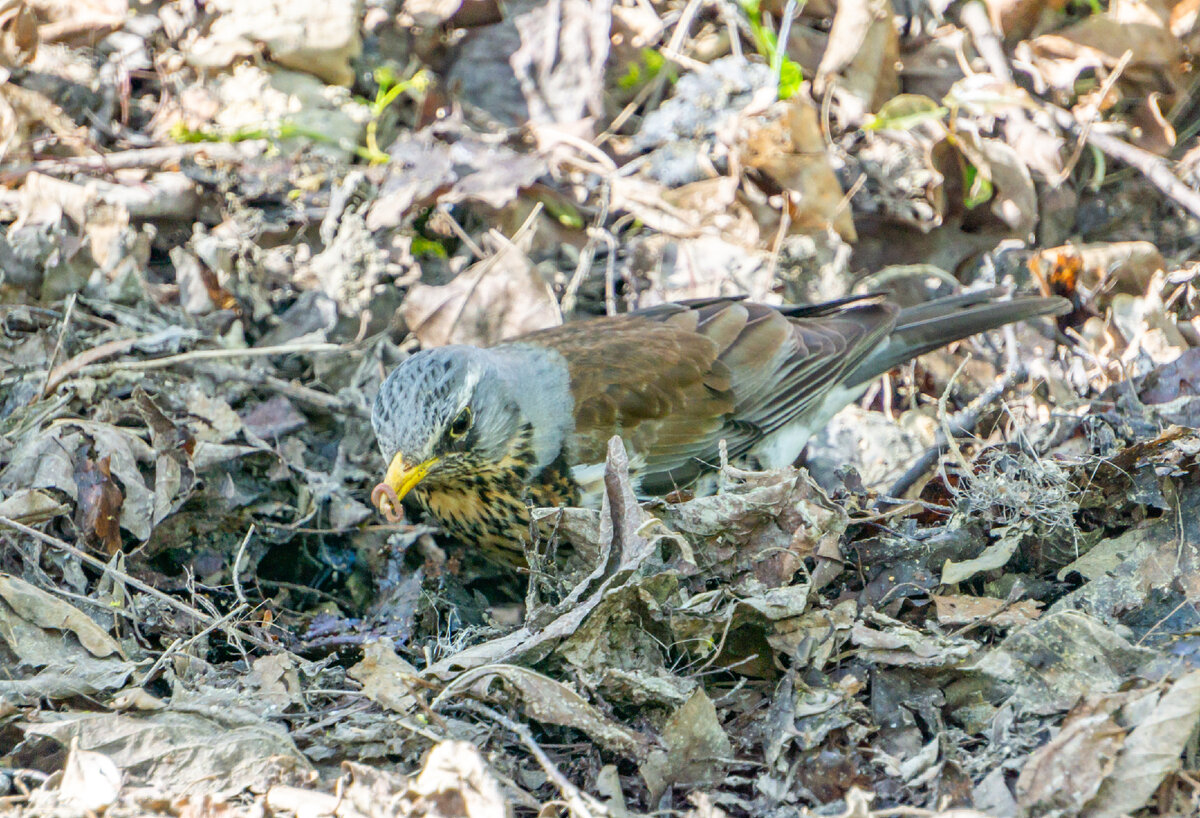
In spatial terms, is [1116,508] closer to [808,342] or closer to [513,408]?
[808,342]

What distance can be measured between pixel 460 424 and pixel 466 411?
52 millimetres

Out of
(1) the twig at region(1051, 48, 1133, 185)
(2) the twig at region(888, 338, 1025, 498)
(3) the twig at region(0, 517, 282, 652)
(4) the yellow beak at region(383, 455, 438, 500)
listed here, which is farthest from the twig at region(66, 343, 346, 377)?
(1) the twig at region(1051, 48, 1133, 185)

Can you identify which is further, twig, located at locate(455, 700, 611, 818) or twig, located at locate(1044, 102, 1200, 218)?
twig, located at locate(1044, 102, 1200, 218)

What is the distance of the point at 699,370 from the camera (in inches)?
176

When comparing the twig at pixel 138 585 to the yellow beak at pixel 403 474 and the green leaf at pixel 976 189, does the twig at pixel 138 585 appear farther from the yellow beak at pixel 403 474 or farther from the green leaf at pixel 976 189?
the green leaf at pixel 976 189

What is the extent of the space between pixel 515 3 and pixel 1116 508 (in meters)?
4.32

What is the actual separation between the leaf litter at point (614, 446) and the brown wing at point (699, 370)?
22.0 inches

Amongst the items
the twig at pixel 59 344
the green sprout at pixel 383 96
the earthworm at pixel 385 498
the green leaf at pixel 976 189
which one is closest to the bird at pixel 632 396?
the earthworm at pixel 385 498

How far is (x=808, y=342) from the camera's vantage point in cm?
468

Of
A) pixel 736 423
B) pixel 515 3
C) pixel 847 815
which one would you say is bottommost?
pixel 736 423

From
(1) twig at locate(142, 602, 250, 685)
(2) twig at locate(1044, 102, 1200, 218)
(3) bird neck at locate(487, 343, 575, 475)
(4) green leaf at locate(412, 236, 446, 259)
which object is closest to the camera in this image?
(1) twig at locate(142, 602, 250, 685)

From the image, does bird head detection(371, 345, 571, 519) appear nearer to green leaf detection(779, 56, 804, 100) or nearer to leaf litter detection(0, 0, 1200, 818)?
leaf litter detection(0, 0, 1200, 818)

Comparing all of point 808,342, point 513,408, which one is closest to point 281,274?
point 513,408

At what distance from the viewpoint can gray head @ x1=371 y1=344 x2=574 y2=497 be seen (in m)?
3.62
